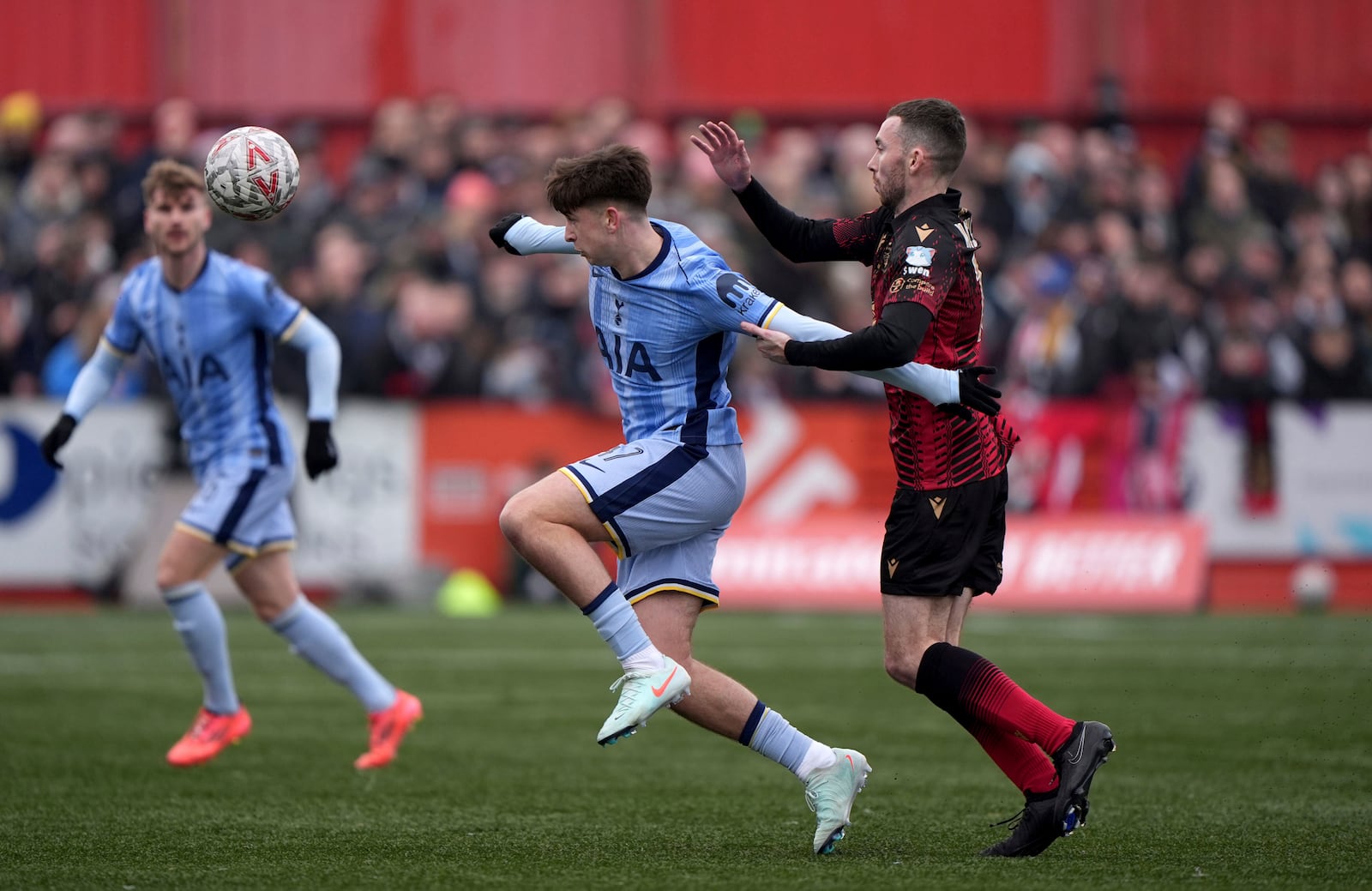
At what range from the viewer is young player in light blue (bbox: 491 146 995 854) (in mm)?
6254

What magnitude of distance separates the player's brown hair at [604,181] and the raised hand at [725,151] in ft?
1.44

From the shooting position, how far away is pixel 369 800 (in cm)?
744

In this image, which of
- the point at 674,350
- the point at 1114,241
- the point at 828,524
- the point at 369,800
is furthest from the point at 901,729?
the point at 1114,241

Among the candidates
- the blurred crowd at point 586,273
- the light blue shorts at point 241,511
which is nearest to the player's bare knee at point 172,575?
the light blue shorts at point 241,511

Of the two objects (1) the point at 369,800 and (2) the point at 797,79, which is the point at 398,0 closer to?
(2) the point at 797,79

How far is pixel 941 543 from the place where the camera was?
6246 millimetres

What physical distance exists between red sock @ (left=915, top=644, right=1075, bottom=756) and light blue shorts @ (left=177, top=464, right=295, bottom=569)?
11.6ft

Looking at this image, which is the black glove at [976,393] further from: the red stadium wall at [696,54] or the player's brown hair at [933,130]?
the red stadium wall at [696,54]

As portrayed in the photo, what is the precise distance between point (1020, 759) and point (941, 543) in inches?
32.1

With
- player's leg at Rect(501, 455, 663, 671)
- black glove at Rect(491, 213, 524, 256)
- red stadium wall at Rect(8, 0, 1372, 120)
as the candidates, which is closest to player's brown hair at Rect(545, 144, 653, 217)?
black glove at Rect(491, 213, 524, 256)

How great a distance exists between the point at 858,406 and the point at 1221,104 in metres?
8.43

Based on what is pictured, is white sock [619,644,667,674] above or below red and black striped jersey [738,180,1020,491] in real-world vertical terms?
below

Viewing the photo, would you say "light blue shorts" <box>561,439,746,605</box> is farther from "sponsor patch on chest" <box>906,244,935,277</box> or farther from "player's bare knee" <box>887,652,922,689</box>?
"sponsor patch on chest" <box>906,244,935,277</box>

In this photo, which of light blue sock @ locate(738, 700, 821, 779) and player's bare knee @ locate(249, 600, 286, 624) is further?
player's bare knee @ locate(249, 600, 286, 624)
